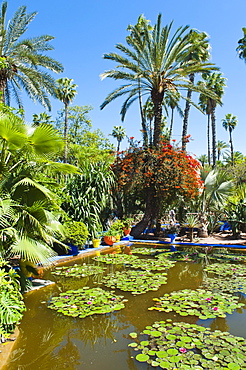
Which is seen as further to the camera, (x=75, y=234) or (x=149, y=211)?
(x=149, y=211)

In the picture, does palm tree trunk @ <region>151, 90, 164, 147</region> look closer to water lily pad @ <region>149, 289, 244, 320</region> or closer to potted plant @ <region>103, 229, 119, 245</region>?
potted plant @ <region>103, 229, 119, 245</region>

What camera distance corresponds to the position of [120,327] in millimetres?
3967

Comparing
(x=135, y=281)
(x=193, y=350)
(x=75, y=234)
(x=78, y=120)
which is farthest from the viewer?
(x=78, y=120)

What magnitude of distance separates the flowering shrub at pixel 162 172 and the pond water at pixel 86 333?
6.87 metres

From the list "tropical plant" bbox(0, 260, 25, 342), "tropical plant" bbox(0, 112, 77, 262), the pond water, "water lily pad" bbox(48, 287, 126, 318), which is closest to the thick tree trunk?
the pond water

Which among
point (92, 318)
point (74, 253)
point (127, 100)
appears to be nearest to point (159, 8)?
point (127, 100)

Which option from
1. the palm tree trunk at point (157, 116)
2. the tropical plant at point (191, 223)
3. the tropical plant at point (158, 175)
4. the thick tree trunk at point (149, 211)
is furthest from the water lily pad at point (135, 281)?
the palm tree trunk at point (157, 116)

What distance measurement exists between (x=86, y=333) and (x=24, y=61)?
1169cm

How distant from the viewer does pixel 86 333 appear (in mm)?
3818

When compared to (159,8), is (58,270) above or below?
below

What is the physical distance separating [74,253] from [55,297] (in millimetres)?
3576

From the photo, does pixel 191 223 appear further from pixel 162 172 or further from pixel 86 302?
pixel 86 302

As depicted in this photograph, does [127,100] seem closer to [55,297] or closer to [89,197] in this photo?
[89,197]

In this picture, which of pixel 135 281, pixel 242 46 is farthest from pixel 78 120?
pixel 135 281
